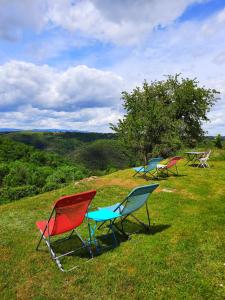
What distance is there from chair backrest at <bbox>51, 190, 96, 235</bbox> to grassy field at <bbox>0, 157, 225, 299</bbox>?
60 cm

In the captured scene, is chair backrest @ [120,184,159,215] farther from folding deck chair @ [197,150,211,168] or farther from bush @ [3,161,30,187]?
bush @ [3,161,30,187]

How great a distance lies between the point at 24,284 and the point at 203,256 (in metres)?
2.98

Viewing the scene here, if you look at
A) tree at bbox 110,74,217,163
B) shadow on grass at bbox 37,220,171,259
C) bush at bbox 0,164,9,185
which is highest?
tree at bbox 110,74,217,163

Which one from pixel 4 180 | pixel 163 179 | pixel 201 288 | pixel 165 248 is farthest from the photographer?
pixel 4 180

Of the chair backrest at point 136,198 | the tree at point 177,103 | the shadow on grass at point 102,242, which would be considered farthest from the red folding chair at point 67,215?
the tree at point 177,103

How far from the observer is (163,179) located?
11438mm

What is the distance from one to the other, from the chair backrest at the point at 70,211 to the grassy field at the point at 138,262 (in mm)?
602

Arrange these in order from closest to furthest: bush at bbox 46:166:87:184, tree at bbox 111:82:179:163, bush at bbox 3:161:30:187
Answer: tree at bbox 111:82:179:163
bush at bbox 46:166:87:184
bush at bbox 3:161:30:187

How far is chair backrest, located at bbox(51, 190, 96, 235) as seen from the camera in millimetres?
4414

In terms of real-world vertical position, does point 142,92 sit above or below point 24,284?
above

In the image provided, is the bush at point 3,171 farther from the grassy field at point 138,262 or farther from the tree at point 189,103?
the grassy field at point 138,262

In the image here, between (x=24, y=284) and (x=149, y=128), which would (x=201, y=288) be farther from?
(x=149, y=128)

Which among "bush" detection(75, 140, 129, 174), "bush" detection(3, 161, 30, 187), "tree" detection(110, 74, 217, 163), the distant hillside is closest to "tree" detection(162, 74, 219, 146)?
"tree" detection(110, 74, 217, 163)

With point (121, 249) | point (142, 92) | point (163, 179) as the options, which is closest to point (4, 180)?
point (142, 92)
